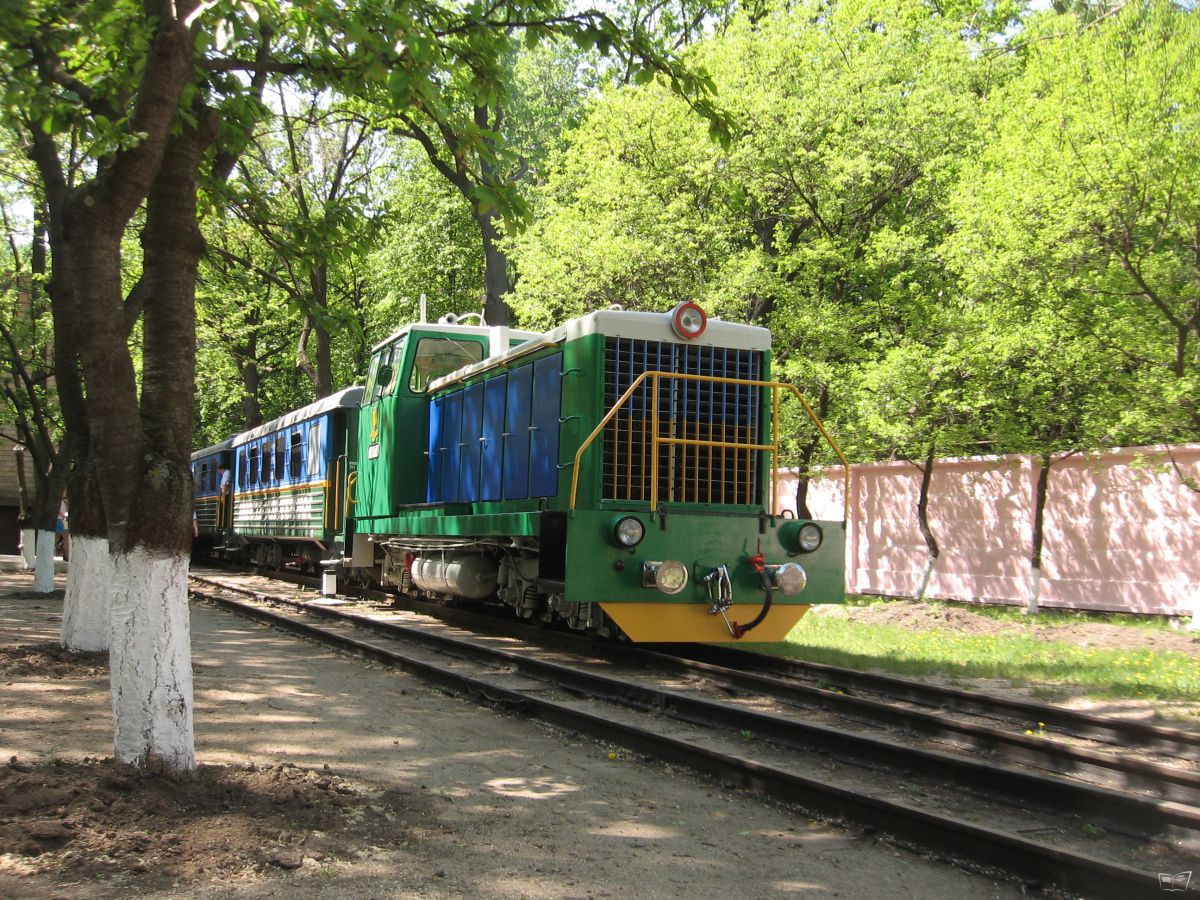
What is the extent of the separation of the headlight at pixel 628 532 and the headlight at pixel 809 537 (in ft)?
5.42

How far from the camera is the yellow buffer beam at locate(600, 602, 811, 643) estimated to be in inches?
353

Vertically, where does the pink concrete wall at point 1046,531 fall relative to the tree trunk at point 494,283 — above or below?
below

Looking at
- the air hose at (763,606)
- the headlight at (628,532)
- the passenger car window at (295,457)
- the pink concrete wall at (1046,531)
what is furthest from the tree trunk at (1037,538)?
the passenger car window at (295,457)

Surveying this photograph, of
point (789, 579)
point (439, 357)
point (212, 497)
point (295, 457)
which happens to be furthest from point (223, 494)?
point (789, 579)

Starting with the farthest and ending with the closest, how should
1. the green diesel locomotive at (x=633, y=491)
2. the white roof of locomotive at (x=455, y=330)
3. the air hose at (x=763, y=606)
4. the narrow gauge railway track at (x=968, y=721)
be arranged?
the white roof of locomotive at (x=455, y=330) → the air hose at (x=763, y=606) → the green diesel locomotive at (x=633, y=491) → the narrow gauge railway track at (x=968, y=721)

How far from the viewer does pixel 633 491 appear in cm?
959

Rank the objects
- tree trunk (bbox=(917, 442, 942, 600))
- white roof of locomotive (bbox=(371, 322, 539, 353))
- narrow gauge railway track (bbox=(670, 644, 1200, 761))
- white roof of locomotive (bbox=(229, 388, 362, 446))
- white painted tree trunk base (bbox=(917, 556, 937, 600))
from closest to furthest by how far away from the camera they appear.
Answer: narrow gauge railway track (bbox=(670, 644, 1200, 761)) → white roof of locomotive (bbox=(371, 322, 539, 353)) → white roof of locomotive (bbox=(229, 388, 362, 446)) → tree trunk (bbox=(917, 442, 942, 600)) → white painted tree trunk base (bbox=(917, 556, 937, 600))

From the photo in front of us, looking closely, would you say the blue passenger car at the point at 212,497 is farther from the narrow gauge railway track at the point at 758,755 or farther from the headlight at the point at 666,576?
the headlight at the point at 666,576

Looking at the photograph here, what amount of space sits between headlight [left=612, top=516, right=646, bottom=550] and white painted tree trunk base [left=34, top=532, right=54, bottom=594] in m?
12.1

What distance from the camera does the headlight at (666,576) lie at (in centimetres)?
871

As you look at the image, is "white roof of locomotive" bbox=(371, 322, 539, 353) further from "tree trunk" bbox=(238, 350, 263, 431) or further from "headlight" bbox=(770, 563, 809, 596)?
"tree trunk" bbox=(238, 350, 263, 431)

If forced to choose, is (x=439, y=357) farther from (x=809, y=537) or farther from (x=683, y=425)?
(x=809, y=537)

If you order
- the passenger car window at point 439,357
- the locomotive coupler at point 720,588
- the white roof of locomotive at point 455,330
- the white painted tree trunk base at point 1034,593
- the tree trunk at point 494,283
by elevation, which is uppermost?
the tree trunk at point 494,283

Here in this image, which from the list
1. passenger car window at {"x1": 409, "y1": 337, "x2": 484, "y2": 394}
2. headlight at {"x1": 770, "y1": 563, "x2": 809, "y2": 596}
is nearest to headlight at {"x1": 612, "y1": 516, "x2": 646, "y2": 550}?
headlight at {"x1": 770, "y1": 563, "x2": 809, "y2": 596}
